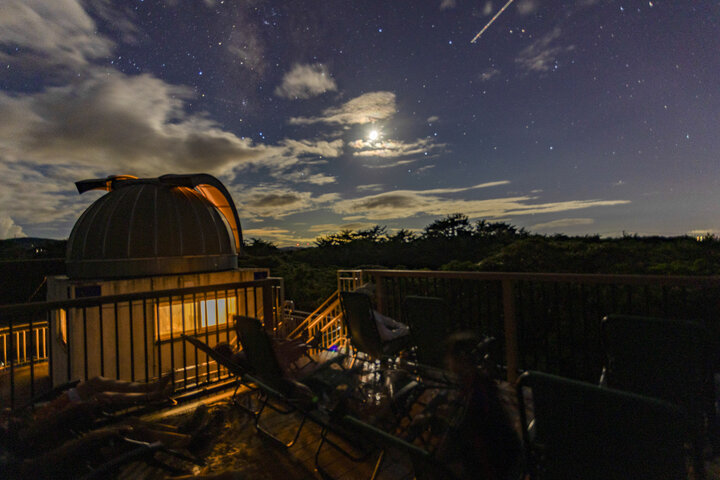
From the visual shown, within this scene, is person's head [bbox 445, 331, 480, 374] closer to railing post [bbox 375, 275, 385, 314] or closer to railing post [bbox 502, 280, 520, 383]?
railing post [bbox 502, 280, 520, 383]

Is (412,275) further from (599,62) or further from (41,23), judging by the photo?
(41,23)

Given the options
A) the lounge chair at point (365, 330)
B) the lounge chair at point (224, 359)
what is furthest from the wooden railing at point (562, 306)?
the lounge chair at point (224, 359)

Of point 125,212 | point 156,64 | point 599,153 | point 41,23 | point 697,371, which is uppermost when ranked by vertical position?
point 41,23

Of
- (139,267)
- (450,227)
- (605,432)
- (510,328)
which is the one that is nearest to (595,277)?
(510,328)

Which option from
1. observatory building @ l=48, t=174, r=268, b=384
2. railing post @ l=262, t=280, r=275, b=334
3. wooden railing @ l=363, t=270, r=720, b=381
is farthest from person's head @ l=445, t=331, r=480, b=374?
observatory building @ l=48, t=174, r=268, b=384

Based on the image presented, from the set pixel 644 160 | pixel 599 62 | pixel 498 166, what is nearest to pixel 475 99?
pixel 599 62

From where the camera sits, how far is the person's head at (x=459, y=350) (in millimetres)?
2275

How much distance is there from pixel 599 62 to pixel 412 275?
6675mm

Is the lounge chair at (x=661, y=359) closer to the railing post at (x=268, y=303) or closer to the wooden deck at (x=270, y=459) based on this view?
the wooden deck at (x=270, y=459)

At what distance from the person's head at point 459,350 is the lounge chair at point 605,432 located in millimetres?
1102

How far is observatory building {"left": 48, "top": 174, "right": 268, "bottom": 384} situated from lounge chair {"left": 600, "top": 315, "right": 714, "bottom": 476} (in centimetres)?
753

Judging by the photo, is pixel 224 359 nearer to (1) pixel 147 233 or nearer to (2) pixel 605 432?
(2) pixel 605 432

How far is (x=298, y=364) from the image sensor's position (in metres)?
2.98

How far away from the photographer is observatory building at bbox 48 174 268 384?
8016 millimetres
